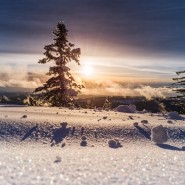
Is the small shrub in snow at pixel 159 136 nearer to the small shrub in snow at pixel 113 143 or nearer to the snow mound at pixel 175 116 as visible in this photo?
the small shrub in snow at pixel 113 143

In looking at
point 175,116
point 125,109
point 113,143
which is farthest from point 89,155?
point 125,109

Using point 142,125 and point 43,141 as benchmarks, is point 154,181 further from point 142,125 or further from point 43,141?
point 142,125

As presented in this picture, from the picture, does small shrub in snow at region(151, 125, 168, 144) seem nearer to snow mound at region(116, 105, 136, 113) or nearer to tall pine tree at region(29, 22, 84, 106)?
snow mound at region(116, 105, 136, 113)

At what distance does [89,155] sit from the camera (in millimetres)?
6531

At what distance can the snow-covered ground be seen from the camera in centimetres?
475

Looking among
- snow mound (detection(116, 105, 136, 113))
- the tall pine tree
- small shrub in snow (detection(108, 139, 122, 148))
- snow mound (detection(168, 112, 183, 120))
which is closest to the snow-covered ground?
small shrub in snow (detection(108, 139, 122, 148))

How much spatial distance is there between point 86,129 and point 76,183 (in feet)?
15.8

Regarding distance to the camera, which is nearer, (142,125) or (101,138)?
(101,138)

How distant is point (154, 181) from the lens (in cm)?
Answer: 468

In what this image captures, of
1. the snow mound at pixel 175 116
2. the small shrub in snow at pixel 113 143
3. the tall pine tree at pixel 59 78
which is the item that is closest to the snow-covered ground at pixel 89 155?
the small shrub in snow at pixel 113 143

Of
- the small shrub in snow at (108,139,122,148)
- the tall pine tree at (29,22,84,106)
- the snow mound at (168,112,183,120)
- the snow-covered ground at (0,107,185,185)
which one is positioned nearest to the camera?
the snow-covered ground at (0,107,185,185)

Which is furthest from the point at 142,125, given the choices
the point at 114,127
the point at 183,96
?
the point at 183,96

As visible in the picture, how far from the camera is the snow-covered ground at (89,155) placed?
4.75 m

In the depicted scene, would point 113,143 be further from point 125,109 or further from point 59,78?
point 59,78
